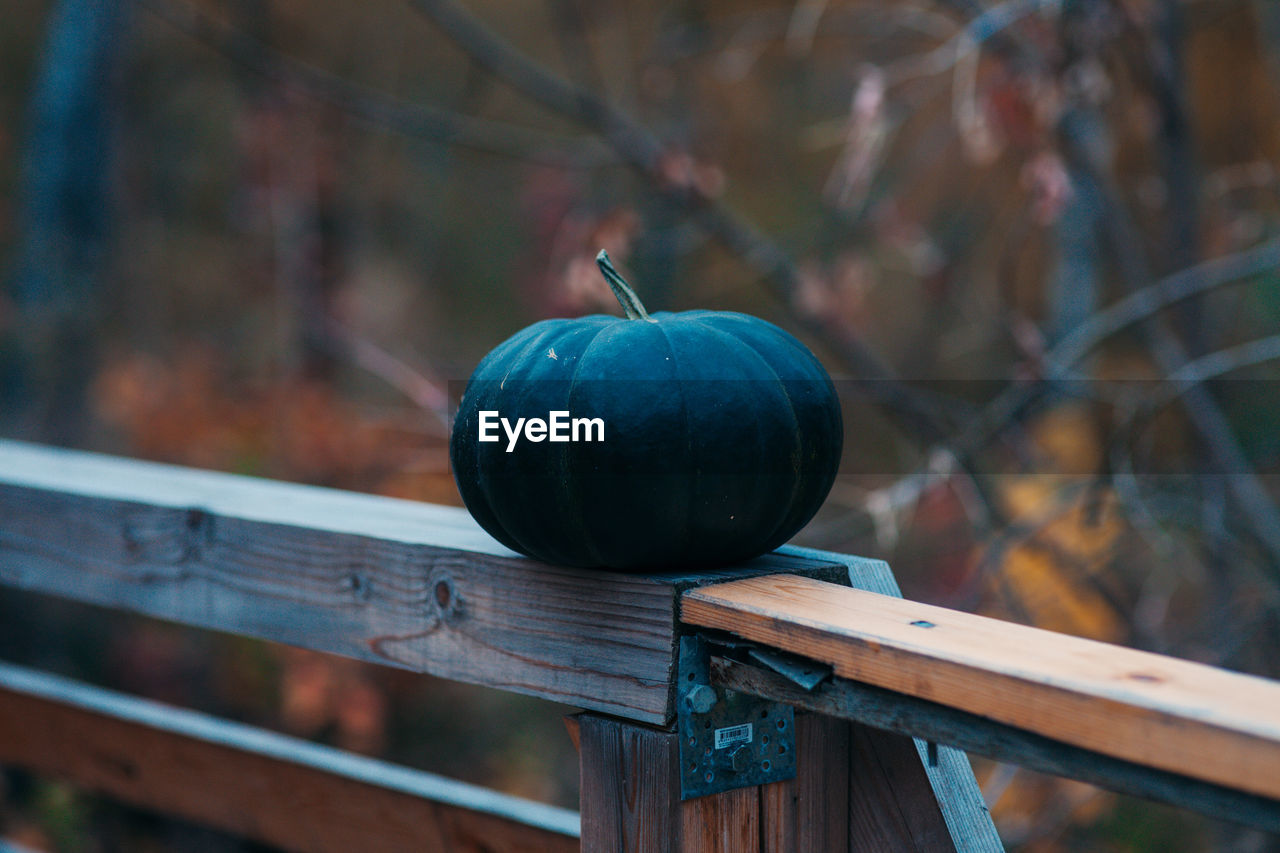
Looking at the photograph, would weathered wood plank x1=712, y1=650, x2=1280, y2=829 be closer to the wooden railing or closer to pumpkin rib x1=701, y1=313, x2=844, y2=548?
the wooden railing

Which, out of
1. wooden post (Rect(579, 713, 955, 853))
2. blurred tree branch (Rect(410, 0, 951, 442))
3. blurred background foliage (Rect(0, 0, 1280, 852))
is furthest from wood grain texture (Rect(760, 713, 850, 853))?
blurred tree branch (Rect(410, 0, 951, 442))

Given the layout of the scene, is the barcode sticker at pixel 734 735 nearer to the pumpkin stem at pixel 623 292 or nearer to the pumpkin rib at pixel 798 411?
the pumpkin rib at pixel 798 411

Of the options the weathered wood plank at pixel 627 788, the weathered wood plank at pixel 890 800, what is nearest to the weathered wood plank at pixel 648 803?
the weathered wood plank at pixel 627 788

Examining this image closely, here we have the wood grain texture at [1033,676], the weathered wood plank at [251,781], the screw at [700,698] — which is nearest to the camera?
the wood grain texture at [1033,676]

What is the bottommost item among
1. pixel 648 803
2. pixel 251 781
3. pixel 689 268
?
pixel 251 781

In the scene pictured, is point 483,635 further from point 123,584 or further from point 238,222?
point 238,222

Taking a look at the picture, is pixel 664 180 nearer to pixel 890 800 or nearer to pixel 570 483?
pixel 570 483

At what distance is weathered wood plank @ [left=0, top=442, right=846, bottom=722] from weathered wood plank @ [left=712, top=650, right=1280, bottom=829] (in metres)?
0.11

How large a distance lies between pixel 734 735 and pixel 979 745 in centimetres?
29

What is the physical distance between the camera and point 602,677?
107 centimetres

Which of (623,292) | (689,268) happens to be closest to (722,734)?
(623,292)

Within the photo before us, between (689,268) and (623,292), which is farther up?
(689,268)

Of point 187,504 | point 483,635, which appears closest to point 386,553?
point 483,635

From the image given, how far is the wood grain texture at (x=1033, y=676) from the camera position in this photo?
2.18 ft
